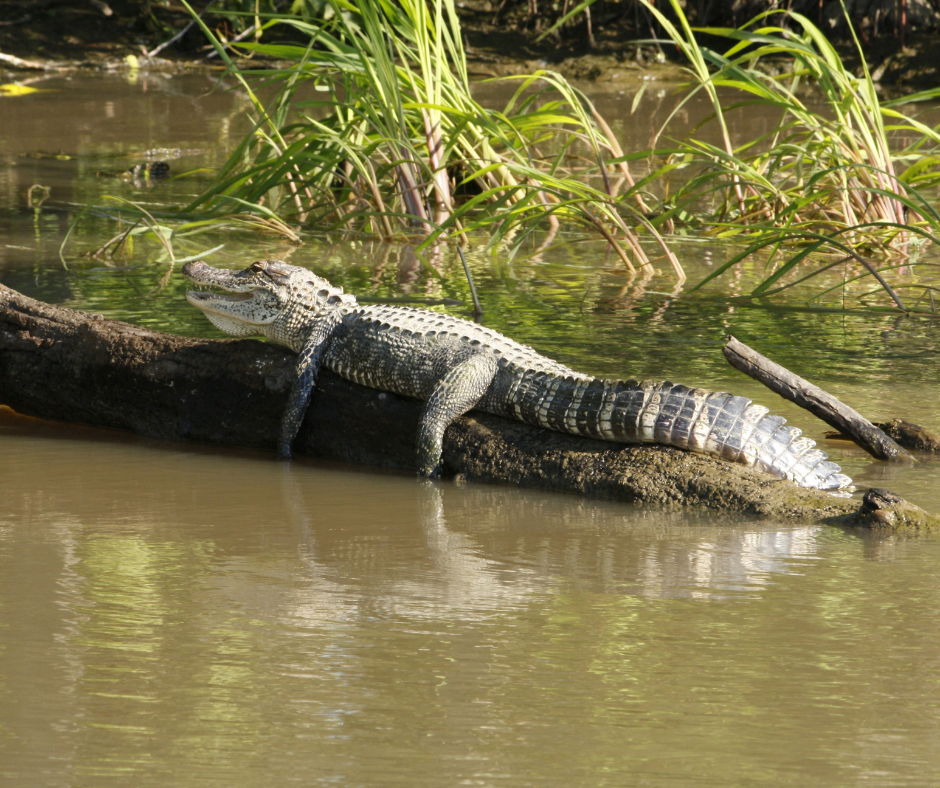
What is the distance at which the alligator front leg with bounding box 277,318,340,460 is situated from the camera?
402 centimetres

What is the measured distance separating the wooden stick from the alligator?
27cm

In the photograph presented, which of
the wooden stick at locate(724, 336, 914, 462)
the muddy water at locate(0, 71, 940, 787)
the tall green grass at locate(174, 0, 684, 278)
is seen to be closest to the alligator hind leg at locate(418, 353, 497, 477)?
the muddy water at locate(0, 71, 940, 787)

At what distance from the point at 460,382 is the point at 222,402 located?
0.97m

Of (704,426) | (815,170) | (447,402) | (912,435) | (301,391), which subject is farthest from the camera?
(815,170)

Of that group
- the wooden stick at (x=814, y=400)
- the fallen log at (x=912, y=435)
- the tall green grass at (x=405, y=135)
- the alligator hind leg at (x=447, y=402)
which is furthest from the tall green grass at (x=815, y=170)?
the alligator hind leg at (x=447, y=402)

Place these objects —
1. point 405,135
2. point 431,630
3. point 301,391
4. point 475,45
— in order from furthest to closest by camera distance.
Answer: point 475,45 < point 405,135 < point 301,391 < point 431,630

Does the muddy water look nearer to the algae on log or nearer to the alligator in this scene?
the algae on log

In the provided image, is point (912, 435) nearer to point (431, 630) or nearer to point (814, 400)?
point (814, 400)

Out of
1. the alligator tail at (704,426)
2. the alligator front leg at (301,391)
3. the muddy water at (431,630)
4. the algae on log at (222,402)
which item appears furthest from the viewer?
the alligator front leg at (301,391)

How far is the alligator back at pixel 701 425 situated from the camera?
11.6 ft

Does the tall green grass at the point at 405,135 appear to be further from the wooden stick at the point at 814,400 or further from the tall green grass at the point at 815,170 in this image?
the wooden stick at the point at 814,400

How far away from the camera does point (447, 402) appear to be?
381 centimetres

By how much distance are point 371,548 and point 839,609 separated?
1248mm

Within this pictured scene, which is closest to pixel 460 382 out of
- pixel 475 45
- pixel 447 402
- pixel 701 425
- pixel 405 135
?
pixel 447 402
